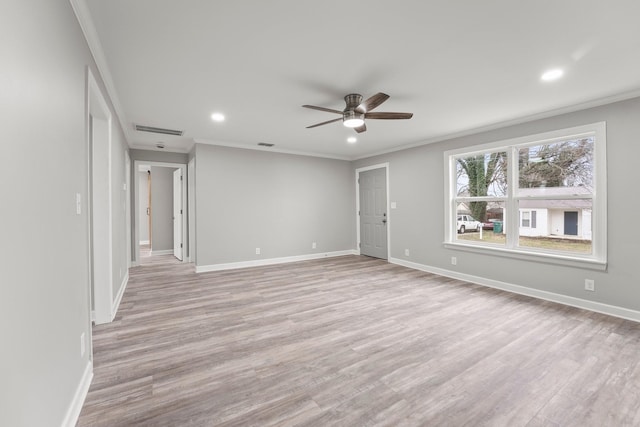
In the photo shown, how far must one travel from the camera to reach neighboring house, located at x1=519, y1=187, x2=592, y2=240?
11.5 ft

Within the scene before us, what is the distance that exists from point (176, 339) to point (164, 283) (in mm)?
2203

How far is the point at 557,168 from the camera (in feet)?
12.2

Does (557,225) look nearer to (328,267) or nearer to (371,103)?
(371,103)

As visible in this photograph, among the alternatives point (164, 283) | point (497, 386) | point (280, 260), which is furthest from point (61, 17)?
point (280, 260)

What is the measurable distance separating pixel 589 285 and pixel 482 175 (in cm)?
198

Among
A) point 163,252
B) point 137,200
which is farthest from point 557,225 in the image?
point 163,252

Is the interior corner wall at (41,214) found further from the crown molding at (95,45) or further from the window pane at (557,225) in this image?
the window pane at (557,225)

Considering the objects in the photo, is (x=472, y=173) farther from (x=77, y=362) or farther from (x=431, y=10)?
(x=77, y=362)

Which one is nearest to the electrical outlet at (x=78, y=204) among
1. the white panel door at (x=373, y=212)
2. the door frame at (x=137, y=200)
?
the door frame at (x=137, y=200)

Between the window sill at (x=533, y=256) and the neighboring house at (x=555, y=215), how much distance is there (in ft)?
1.02

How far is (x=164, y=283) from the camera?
4.49 metres

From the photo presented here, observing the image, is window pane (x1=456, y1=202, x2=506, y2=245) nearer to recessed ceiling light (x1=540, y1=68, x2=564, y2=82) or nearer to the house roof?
the house roof

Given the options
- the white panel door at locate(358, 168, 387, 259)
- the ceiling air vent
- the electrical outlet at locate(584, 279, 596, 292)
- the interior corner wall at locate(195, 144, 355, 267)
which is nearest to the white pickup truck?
the electrical outlet at locate(584, 279, 596, 292)

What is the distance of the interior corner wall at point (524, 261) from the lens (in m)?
3.08
